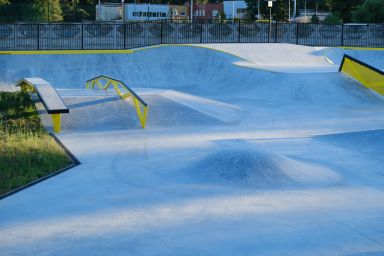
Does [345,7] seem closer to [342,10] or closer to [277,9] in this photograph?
[342,10]

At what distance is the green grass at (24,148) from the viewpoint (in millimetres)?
10711

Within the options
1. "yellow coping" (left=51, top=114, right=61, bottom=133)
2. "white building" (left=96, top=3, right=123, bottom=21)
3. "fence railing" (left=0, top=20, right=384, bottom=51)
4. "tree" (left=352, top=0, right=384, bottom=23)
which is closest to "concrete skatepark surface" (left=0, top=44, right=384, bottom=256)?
"yellow coping" (left=51, top=114, right=61, bottom=133)

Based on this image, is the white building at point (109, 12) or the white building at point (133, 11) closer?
the white building at point (109, 12)

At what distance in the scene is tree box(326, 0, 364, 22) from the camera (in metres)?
56.5

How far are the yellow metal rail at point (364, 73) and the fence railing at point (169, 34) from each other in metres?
10.7

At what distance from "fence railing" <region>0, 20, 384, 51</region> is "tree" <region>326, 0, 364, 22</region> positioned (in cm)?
2199

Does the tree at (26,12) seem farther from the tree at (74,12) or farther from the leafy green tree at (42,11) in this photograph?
the tree at (74,12)

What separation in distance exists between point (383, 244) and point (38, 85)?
1193 centimetres

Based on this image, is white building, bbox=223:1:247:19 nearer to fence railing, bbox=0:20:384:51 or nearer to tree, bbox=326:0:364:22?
tree, bbox=326:0:364:22

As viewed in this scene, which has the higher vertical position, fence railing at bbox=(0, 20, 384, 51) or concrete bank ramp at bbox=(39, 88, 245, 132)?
fence railing at bbox=(0, 20, 384, 51)

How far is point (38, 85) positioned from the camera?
1702cm

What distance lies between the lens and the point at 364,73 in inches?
866

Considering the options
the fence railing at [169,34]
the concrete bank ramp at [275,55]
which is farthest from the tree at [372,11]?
the concrete bank ramp at [275,55]

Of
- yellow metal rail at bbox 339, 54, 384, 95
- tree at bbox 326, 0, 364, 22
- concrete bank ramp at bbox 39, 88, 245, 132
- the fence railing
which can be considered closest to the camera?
concrete bank ramp at bbox 39, 88, 245, 132
